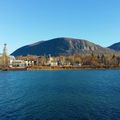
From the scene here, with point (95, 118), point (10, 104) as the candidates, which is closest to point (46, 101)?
point (10, 104)

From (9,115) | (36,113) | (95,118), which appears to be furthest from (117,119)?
(9,115)

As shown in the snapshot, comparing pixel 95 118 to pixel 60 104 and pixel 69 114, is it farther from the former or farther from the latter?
pixel 60 104

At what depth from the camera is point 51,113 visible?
50500 millimetres

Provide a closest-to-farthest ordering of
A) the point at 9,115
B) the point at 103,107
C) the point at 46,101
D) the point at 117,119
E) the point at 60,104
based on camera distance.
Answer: the point at 117,119, the point at 9,115, the point at 103,107, the point at 60,104, the point at 46,101

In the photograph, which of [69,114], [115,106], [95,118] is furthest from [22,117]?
[115,106]

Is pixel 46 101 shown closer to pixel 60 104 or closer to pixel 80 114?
pixel 60 104

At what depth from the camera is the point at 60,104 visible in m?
59.7

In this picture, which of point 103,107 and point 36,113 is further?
point 103,107

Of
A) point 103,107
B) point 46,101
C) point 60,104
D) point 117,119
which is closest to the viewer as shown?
point 117,119

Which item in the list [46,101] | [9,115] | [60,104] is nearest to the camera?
[9,115]

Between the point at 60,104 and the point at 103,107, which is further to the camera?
the point at 60,104

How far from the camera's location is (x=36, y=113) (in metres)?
50.6

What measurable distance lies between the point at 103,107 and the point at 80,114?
8186 millimetres

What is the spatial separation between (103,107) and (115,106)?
2.80 m
